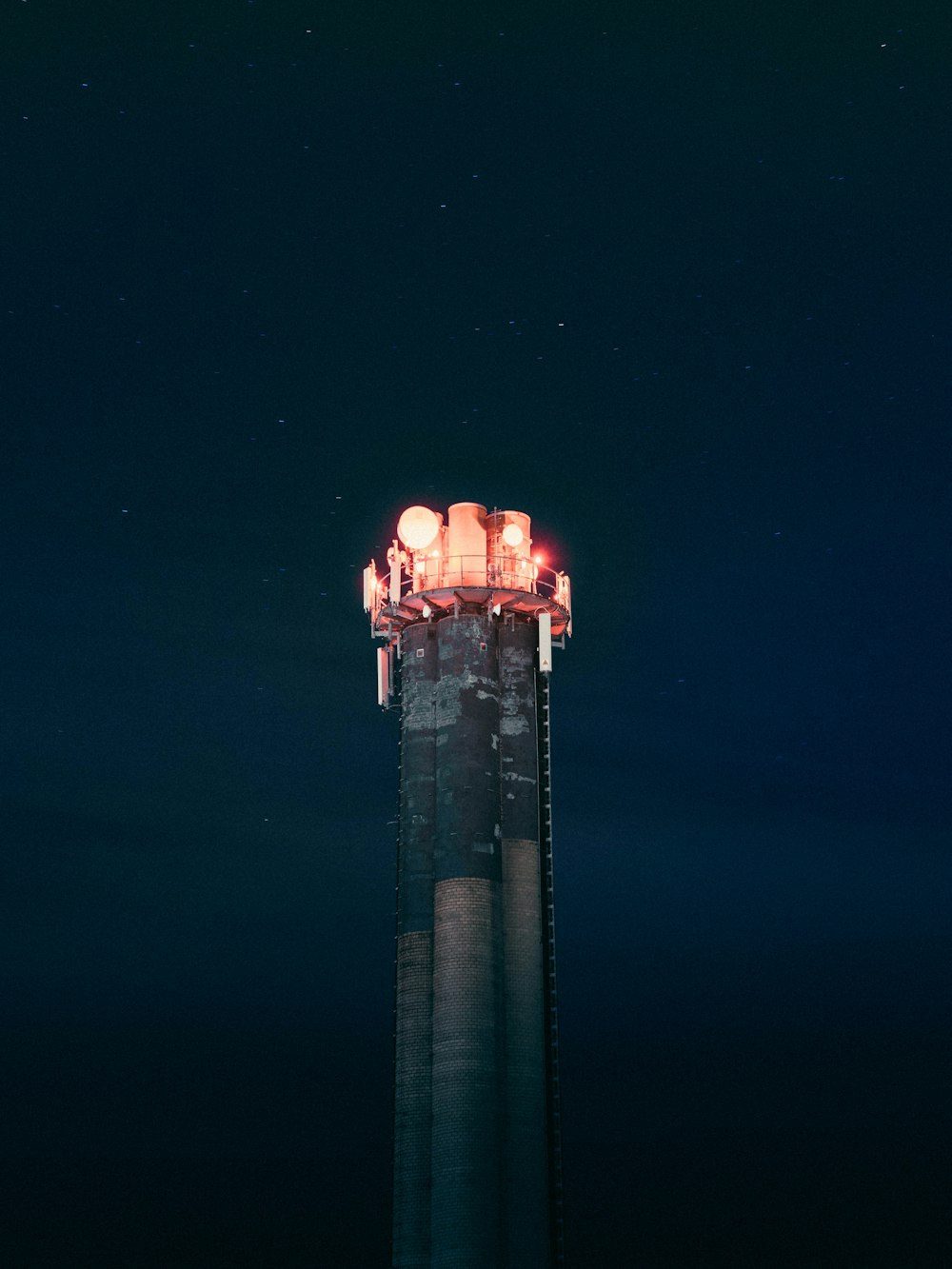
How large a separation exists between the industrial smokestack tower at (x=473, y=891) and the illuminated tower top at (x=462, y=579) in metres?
0.08

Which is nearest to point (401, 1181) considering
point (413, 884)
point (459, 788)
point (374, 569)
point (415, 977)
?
point (415, 977)

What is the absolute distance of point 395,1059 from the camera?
49.9m

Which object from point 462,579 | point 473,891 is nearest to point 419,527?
point 462,579

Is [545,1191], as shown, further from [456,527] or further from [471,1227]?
[456,527]

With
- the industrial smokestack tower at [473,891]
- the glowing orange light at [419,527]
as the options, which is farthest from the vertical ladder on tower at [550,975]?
the glowing orange light at [419,527]

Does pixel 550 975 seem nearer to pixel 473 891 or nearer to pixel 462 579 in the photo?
pixel 473 891

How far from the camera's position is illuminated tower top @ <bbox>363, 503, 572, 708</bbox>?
5422cm

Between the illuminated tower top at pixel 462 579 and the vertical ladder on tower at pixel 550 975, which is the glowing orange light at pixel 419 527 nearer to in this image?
the illuminated tower top at pixel 462 579

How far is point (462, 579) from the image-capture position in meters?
54.2

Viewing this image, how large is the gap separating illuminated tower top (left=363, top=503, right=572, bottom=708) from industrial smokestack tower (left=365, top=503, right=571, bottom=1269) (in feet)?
0.25

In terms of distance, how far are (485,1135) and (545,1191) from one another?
337cm

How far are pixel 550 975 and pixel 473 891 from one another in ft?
14.7

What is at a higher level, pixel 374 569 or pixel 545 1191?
pixel 374 569

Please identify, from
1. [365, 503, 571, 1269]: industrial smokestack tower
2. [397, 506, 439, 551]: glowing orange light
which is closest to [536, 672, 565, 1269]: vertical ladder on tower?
[365, 503, 571, 1269]: industrial smokestack tower
